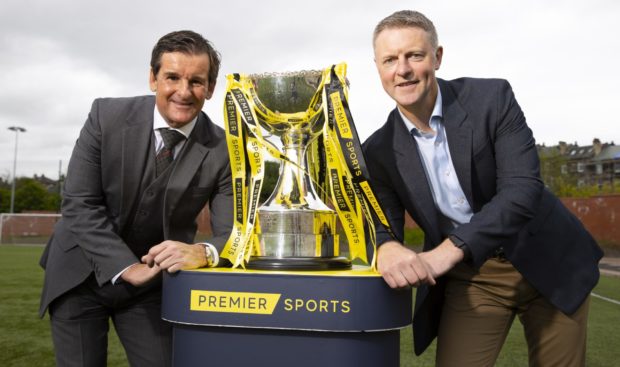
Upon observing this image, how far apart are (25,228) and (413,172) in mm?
24194

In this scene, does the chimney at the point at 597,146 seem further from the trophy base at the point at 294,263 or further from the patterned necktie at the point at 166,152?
the trophy base at the point at 294,263

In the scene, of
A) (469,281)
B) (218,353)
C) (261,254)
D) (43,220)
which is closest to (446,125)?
(469,281)

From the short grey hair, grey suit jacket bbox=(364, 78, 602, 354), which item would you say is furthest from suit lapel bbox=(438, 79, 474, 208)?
the short grey hair

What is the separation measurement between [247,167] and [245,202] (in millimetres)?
93

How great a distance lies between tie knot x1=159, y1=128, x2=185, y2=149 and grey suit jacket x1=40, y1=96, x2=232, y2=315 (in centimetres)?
4

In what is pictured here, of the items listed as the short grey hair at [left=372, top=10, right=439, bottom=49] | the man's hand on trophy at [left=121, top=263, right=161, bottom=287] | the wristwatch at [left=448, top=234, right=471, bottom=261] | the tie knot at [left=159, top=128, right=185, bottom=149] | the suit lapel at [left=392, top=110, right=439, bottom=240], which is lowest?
the man's hand on trophy at [left=121, top=263, right=161, bottom=287]

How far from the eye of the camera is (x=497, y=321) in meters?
1.79

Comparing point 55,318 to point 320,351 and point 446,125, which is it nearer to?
point 320,351

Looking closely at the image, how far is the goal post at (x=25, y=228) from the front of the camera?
21978mm

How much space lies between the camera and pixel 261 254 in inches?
56.7

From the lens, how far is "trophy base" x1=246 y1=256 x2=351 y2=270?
1371mm

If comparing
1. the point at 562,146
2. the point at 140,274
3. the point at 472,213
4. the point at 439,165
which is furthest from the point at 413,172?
the point at 562,146

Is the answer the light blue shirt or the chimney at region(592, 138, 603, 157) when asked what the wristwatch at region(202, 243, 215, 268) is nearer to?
the light blue shirt

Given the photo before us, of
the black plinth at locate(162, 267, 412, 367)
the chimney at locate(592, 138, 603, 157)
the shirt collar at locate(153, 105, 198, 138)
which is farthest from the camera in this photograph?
the chimney at locate(592, 138, 603, 157)
